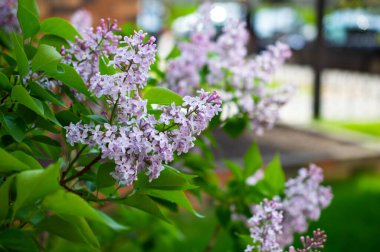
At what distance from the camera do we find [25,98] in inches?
42.5

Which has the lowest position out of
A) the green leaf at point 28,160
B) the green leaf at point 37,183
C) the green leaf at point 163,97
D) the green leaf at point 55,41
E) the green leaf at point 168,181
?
the green leaf at point 37,183

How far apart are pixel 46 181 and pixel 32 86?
311 millimetres

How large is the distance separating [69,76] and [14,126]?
0.12 m

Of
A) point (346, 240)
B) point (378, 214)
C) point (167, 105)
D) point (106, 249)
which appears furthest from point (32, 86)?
point (378, 214)

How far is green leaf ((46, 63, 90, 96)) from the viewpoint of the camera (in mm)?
1134

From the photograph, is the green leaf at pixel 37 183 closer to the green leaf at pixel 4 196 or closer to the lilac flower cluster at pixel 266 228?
the green leaf at pixel 4 196

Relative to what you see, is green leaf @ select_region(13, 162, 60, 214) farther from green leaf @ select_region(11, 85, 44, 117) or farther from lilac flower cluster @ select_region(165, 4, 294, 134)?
lilac flower cluster @ select_region(165, 4, 294, 134)

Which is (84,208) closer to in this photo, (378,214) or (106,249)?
(106,249)

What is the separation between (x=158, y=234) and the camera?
3045mm

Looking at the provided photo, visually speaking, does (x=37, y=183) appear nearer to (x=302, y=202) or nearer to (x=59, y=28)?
(x=59, y=28)

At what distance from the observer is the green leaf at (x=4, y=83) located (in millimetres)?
1135

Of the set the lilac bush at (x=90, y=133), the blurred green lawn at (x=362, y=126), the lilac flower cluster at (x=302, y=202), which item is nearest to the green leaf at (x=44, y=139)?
the lilac bush at (x=90, y=133)

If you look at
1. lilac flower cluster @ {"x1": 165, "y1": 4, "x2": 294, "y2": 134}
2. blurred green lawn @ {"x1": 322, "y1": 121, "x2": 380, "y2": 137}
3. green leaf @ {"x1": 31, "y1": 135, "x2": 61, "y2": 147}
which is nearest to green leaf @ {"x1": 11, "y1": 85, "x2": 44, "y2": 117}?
green leaf @ {"x1": 31, "y1": 135, "x2": 61, "y2": 147}

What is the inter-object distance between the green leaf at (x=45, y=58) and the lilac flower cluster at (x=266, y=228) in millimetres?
460
